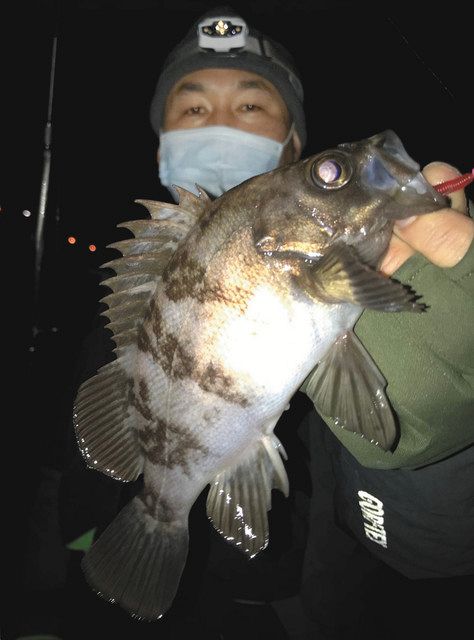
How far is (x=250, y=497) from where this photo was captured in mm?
1344

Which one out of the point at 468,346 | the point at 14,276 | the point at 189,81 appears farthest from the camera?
the point at 14,276

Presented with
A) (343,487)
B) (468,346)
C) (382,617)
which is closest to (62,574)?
(382,617)

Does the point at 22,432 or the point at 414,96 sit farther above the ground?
the point at 414,96

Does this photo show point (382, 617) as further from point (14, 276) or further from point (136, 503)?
point (14, 276)

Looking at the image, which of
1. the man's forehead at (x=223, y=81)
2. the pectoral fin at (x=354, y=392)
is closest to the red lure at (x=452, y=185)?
the pectoral fin at (x=354, y=392)

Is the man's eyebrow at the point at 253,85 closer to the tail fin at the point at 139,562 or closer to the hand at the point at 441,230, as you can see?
the hand at the point at 441,230

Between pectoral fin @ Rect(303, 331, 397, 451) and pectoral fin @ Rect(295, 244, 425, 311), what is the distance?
0.52ft

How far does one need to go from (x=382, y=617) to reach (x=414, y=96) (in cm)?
1029

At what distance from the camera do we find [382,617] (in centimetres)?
217

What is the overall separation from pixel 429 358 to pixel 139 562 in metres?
1.13

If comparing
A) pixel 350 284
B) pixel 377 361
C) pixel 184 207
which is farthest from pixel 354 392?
pixel 184 207

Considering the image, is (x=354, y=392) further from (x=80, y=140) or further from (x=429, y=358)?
(x=80, y=140)

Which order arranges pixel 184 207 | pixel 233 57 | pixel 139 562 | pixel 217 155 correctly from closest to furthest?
pixel 184 207, pixel 139 562, pixel 217 155, pixel 233 57

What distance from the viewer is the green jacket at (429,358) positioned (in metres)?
1.05
